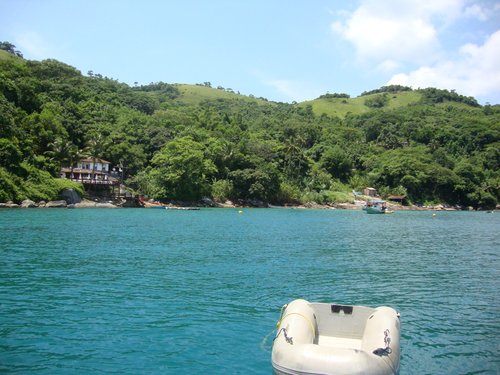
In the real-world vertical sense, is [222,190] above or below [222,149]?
below

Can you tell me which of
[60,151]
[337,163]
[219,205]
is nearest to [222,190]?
[219,205]

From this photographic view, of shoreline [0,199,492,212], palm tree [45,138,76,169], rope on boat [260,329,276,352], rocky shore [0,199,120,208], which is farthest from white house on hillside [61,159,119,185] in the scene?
rope on boat [260,329,276,352]

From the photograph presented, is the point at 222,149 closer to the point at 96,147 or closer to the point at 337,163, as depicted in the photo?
the point at 96,147

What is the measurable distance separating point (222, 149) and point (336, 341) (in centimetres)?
10165

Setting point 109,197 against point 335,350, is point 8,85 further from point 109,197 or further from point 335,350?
point 335,350

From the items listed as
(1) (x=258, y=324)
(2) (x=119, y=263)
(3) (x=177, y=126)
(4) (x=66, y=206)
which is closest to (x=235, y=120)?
(3) (x=177, y=126)

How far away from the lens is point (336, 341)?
508 inches

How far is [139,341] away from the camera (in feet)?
44.8

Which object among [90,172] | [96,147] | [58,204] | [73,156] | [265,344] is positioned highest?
[96,147]

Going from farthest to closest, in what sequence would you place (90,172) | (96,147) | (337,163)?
(337,163) < (96,147) < (90,172)

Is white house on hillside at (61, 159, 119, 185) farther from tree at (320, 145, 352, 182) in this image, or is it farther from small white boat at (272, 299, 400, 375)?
small white boat at (272, 299, 400, 375)

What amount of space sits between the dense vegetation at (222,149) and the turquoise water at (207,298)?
53448mm

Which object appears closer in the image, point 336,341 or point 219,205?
point 336,341

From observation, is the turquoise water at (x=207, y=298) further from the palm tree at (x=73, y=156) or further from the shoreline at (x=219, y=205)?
the palm tree at (x=73, y=156)
